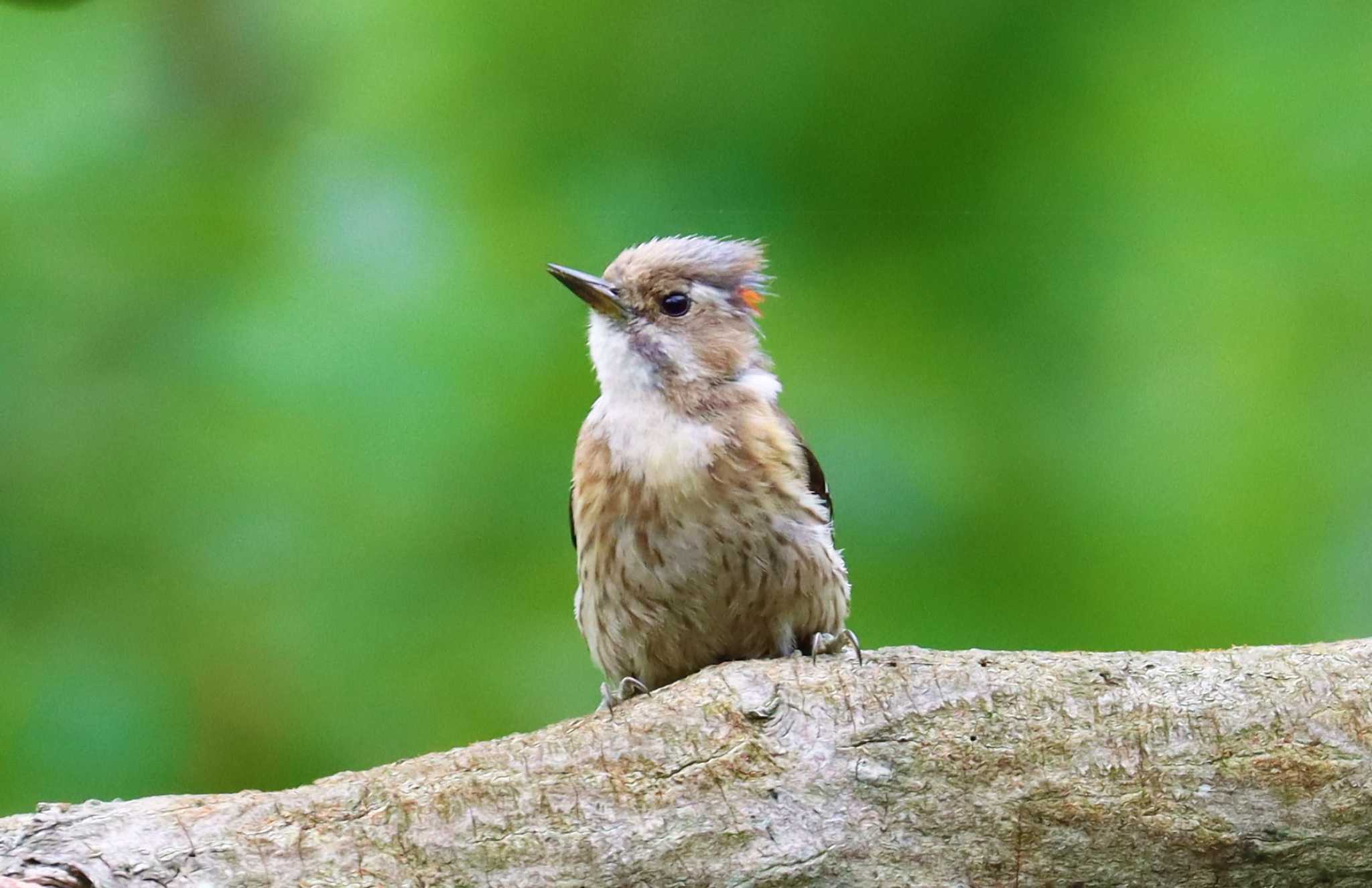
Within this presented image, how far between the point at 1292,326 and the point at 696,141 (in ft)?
4.90

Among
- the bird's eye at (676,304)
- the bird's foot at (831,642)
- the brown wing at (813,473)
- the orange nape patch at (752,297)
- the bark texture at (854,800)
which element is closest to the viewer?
the bark texture at (854,800)

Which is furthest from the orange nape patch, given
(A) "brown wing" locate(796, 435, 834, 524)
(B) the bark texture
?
(B) the bark texture

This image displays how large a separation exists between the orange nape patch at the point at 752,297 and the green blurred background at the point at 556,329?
0.12m

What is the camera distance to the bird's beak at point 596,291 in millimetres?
2992

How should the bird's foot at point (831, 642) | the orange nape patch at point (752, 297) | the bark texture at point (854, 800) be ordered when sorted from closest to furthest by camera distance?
the bark texture at point (854, 800), the bird's foot at point (831, 642), the orange nape patch at point (752, 297)

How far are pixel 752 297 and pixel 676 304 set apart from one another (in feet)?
0.80

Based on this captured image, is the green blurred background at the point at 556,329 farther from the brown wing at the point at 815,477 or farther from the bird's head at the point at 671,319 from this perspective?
the brown wing at the point at 815,477

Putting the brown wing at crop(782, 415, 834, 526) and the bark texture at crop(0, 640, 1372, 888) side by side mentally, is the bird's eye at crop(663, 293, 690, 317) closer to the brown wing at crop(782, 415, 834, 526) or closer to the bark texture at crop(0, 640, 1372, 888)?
the brown wing at crop(782, 415, 834, 526)

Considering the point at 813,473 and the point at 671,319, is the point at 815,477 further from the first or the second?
the point at 671,319

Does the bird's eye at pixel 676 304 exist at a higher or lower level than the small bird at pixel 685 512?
higher

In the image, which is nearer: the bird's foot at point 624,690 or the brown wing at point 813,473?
the bird's foot at point 624,690

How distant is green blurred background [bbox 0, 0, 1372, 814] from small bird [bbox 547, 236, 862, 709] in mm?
437

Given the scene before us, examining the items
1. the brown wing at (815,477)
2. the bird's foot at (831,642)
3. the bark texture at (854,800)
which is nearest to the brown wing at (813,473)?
the brown wing at (815,477)

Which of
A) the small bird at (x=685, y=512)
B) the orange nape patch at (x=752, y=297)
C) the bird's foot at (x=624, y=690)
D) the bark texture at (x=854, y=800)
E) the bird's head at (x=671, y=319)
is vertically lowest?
the bark texture at (x=854, y=800)
